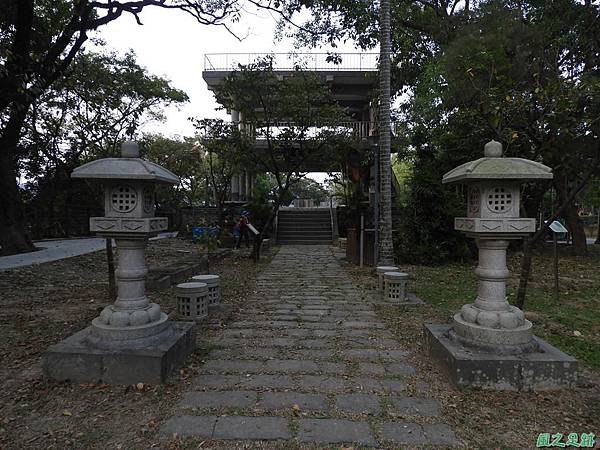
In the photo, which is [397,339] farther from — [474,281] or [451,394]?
[474,281]

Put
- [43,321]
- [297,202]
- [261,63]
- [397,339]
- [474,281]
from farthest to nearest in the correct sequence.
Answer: [297,202]
[261,63]
[474,281]
[43,321]
[397,339]

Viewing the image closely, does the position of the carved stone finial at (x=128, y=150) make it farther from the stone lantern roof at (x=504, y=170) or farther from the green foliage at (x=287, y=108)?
the green foliage at (x=287, y=108)

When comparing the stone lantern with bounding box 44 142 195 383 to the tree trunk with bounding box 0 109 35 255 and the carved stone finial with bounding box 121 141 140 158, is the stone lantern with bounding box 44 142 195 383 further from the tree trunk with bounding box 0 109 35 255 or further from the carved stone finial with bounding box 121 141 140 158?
the tree trunk with bounding box 0 109 35 255

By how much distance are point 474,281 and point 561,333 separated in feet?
10.6

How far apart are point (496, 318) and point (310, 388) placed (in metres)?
1.76

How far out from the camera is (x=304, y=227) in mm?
17672

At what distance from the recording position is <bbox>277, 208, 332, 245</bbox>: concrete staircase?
16578 millimetres

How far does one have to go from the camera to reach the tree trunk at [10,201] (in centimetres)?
1026

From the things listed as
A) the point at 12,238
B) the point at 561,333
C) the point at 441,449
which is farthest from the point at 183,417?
the point at 12,238

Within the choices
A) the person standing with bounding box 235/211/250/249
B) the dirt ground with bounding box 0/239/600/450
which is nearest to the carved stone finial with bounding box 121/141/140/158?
the dirt ground with bounding box 0/239/600/450

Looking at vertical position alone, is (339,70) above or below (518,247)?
above

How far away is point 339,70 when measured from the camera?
17.7m

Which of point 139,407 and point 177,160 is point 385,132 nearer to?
point 139,407

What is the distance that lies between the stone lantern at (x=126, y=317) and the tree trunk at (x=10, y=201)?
9.39 meters
